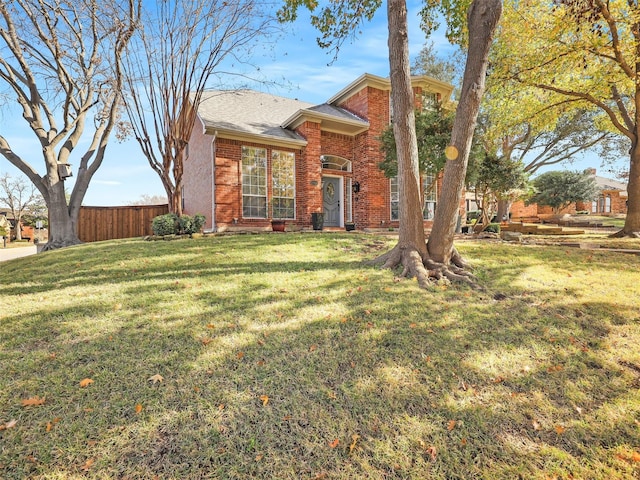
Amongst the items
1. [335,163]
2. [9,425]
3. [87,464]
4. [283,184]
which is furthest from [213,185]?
[87,464]

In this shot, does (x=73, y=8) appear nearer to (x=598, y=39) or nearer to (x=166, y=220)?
(x=166, y=220)

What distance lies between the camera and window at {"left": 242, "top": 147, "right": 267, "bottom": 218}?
1159cm

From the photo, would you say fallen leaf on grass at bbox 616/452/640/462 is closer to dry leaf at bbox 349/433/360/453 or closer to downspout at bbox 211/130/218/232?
dry leaf at bbox 349/433/360/453

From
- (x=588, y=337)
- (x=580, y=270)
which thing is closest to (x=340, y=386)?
(x=588, y=337)

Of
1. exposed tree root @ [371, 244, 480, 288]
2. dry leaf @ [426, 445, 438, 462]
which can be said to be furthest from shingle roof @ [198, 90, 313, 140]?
dry leaf @ [426, 445, 438, 462]

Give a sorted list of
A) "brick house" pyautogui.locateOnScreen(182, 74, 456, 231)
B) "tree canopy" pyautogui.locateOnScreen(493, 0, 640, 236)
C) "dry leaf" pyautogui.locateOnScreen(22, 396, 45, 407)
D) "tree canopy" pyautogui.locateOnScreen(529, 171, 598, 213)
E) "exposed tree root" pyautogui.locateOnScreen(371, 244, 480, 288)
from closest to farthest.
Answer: "dry leaf" pyautogui.locateOnScreen(22, 396, 45, 407) → "exposed tree root" pyautogui.locateOnScreen(371, 244, 480, 288) → "tree canopy" pyautogui.locateOnScreen(493, 0, 640, 236) → "brick house" pyautogui.locateOnScreen(182, 74, 456, 231) → "tree canopy" pyautogui.locateOnScreen(529, 171, 598, 213)

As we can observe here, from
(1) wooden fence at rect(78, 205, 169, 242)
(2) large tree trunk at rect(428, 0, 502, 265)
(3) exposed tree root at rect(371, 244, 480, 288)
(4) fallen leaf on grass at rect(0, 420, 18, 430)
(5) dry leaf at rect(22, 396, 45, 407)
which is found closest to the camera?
(4) fallen leaf on grass at rect(0, 420, 18, 430)

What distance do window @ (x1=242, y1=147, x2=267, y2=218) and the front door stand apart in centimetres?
266

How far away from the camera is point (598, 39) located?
8203mm

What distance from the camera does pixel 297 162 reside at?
12656 millimetres

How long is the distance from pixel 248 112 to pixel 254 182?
3.87 m

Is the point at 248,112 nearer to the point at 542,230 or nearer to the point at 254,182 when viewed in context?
the point at 254,182

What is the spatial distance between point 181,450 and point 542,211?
3258 cm

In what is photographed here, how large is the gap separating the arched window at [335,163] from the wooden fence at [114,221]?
6.86 meters
